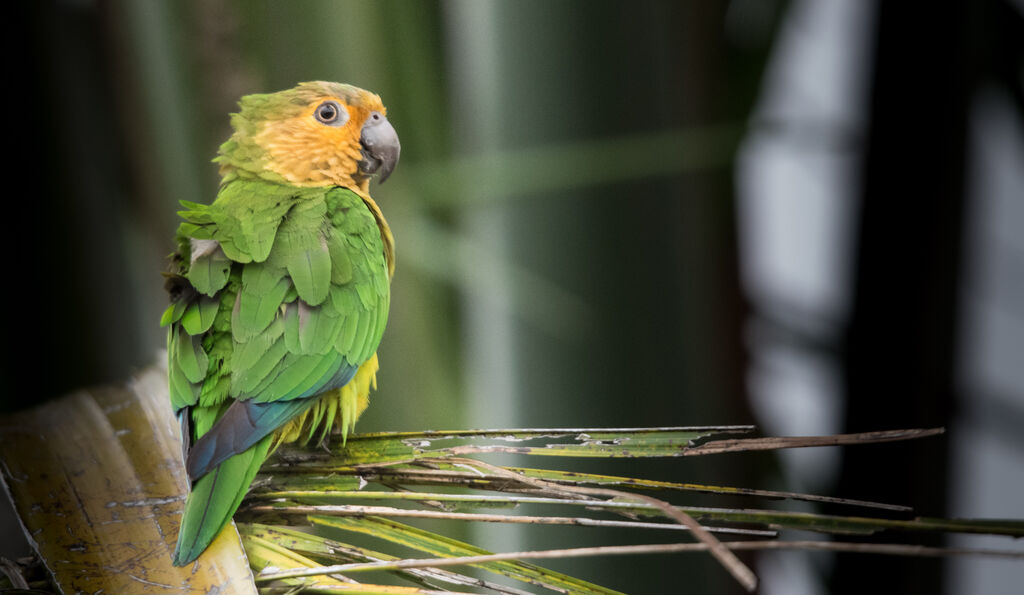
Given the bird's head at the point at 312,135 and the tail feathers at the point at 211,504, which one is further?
the bird's head at the point at 312,135

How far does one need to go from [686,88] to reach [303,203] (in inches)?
15.2

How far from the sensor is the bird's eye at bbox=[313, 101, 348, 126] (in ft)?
2.32

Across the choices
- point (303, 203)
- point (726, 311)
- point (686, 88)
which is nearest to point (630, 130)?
point (686, 88)

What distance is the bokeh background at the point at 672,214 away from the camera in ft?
2.07

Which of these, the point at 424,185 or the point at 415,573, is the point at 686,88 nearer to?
the point at 424,185

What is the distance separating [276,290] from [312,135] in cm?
17

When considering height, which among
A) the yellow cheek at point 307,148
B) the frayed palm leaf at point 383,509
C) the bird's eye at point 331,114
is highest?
the bird's eye at point 331,114

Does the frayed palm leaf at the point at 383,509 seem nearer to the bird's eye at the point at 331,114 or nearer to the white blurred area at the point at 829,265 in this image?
the white blurred area at the point at 829,265

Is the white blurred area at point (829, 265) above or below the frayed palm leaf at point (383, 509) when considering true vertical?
above

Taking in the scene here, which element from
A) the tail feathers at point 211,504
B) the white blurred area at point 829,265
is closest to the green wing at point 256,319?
the tail feathers at point 211,504

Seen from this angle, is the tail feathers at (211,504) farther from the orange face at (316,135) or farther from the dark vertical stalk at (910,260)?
the dark vertical stalk at (910,260)

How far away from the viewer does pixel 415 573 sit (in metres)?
0.58

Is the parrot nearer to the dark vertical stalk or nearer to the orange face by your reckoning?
the orange face

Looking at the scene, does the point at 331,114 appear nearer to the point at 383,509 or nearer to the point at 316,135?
the point at 316,135
